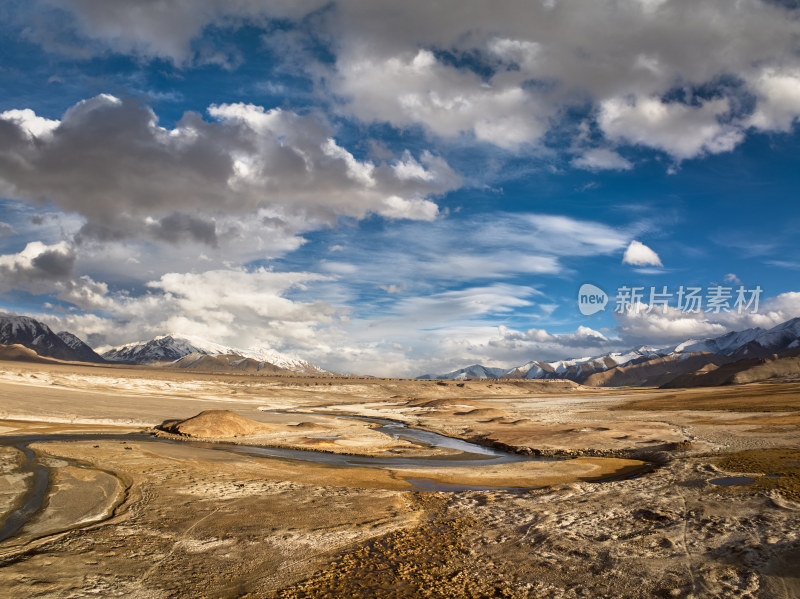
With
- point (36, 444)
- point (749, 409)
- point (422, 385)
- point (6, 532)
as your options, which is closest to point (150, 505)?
point (6, 532)

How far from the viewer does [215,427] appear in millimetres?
40594

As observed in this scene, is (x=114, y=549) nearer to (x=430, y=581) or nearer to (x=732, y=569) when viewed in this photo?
(x=430, y=581)

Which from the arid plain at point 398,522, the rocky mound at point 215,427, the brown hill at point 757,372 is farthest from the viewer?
the brown hill at point 757,372

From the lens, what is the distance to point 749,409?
58781 mm

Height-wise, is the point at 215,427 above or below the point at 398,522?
below

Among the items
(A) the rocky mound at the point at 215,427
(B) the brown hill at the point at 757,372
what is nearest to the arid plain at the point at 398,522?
(A) the rocky mound at the point at 215,427

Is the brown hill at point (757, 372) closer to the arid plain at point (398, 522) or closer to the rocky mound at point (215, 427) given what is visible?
the arid plain at point (398, 522)

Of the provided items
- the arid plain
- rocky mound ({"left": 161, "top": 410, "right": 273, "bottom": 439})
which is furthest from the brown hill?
rocky mound ({"left": 161, "top": 410, "right": 273, "bottom": 439})

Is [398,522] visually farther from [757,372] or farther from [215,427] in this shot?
[757,372]

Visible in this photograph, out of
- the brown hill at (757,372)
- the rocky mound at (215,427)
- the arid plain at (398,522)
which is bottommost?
the rocky mound at (215,427)

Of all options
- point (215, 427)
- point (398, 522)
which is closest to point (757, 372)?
point (215, 427)

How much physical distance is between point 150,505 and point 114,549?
14.6 ft

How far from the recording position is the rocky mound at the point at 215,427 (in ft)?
131

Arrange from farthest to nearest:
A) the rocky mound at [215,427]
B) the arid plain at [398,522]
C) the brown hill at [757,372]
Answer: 1. the brown hill at [757,372]
2. the rocky mound at [215,427]
3. the arid plain at [398,522]
